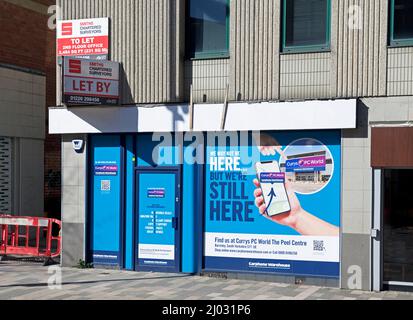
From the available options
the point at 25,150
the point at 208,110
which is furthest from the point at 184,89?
the point at 25,150

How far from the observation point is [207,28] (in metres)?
11.6

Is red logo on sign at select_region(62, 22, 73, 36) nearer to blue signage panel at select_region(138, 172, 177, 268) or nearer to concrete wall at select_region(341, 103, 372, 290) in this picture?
blue signage panel at select_region(138, 172, 177, 268)

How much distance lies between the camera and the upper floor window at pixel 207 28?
11.4 m

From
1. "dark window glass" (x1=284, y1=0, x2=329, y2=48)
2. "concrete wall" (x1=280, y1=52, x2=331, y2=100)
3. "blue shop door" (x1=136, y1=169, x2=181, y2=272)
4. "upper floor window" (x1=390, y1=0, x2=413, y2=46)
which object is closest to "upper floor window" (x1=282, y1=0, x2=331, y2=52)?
"dark window glass" (x1=284, y1=0, x2=329, y2=48)

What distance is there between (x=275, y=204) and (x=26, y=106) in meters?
8.84

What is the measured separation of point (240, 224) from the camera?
36.5 ft

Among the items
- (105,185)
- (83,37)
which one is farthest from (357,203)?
(83,37)

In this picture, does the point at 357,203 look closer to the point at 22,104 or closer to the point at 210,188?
the point at 210,188

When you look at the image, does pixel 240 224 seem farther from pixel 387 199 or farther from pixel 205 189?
pixel 387 199

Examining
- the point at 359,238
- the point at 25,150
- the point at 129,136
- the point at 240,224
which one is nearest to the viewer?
the point at 359,238

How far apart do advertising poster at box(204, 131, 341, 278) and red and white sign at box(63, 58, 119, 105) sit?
209cm

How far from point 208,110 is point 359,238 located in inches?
133

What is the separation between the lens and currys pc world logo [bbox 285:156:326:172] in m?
10.6

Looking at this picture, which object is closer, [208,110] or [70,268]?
[208,110]
